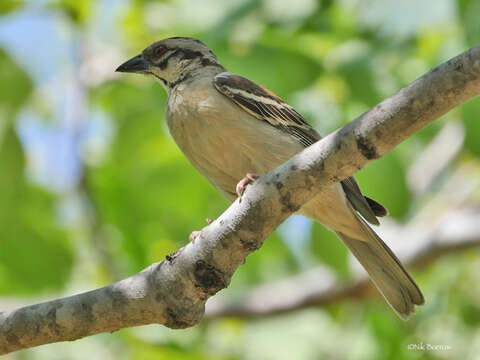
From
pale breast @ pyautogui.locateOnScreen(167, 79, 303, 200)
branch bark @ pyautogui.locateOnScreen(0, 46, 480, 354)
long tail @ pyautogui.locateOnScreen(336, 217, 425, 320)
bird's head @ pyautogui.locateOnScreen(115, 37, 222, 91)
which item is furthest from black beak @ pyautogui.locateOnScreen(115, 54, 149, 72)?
branch bark @ pyautogui.locateOnScreen(0, 46, 480, 354)

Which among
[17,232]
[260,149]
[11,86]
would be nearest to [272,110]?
[260,149]

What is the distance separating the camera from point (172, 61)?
5.68m

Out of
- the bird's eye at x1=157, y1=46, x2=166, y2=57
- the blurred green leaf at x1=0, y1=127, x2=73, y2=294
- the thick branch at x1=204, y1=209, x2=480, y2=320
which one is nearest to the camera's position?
the blurred green leaf at x1=0, y1=127, x2=73, y2=294

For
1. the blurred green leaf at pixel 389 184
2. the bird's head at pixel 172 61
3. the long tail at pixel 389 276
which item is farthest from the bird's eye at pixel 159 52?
the long tail at pixel 389 276

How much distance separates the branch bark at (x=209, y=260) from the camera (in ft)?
9.81

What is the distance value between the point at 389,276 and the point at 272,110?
140 cm

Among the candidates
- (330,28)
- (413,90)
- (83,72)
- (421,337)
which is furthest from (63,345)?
(413,90)

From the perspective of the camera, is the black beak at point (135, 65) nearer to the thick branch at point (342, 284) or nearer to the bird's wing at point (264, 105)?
the bird's wing at point (264, 105)

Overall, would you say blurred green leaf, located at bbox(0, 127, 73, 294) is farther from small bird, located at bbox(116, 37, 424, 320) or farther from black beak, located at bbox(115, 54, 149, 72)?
small bird, located at bbox(116, 37, 424, 320)

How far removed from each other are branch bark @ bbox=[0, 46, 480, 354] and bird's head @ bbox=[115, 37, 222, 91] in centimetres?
239

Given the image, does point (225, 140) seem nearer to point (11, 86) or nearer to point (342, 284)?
point (11, 86)

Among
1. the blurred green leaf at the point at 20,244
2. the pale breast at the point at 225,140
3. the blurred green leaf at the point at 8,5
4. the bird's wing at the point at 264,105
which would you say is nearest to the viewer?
the pale breast at the point at 225,140

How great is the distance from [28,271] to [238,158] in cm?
191

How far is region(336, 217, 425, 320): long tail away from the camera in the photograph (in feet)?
15.3
